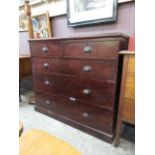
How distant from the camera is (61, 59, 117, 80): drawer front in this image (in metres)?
→ 1.28

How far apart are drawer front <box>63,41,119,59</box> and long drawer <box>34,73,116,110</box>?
25 cm

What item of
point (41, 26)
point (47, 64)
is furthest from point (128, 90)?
point (41, 26)

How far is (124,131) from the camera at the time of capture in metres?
1.66

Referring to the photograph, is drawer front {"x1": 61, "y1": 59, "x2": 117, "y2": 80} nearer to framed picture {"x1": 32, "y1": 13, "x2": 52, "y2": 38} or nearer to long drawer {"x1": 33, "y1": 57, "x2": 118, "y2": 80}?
long drawer {"x1": 33, "y1": 57, "x2": 118, "y2": 80}

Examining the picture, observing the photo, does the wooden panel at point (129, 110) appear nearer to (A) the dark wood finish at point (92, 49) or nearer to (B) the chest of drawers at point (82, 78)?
(B) the chest of drawers at point (82, 78)

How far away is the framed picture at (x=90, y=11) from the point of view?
157 centimetres

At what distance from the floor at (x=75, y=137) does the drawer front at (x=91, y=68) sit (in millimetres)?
672

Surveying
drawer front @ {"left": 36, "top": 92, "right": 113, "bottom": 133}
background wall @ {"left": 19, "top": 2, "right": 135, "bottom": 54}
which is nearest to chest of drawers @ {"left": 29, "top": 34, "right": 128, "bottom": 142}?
drawer front @ {"left": 36, "top": 92, "right": 113, "bottom": 133}

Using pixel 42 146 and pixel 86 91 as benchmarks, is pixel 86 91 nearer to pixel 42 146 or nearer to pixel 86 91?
pixel 86 91

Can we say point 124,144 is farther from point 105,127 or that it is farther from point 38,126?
point 38,126

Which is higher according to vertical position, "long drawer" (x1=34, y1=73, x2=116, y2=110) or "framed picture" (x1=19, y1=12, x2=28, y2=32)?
"framed picture" (x1=19, y1=12, x2=28, y2=32)

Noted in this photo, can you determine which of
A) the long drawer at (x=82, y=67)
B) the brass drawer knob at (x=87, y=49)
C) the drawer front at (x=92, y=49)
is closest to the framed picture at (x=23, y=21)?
the long drawer at (x=82, y=67)
